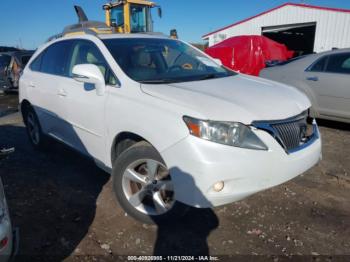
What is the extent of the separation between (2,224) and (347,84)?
544cm

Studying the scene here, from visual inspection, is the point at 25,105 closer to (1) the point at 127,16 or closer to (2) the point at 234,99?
(2) the point at 234,99

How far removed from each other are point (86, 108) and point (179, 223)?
149 centimetres

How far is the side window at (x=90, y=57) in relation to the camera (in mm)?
3133

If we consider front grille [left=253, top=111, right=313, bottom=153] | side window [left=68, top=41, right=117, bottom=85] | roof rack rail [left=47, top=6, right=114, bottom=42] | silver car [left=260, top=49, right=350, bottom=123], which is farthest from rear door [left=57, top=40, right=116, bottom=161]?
A: roof rack rail [left=47, top=6, right=114, bottom=42]

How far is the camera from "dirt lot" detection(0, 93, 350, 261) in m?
2.63

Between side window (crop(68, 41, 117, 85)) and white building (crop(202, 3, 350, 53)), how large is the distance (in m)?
15.7

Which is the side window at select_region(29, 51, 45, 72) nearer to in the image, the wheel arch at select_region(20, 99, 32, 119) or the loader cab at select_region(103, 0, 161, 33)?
the wheel arch at select_region(20, 99, 32, 119)

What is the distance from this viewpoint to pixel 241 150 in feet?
7.68

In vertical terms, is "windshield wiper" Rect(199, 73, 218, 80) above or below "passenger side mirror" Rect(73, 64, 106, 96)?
below

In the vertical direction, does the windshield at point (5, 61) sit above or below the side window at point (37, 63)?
below

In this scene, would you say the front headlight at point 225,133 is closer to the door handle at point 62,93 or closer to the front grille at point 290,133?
the front grille at point 290,133

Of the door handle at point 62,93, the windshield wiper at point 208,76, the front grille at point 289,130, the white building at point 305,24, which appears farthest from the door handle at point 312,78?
the white building at point 305,24

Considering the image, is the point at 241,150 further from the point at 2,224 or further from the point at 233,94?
the point at 2,224

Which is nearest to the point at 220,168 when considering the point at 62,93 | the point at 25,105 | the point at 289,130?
the point at 289,130
